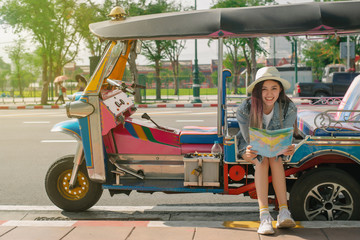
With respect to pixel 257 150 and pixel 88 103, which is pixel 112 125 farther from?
pixel 257 150

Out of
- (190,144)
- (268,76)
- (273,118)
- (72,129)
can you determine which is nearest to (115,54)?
(72,129)

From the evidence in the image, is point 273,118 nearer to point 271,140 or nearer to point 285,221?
point 271,140

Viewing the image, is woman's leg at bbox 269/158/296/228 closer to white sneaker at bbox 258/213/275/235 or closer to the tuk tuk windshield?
white sneaker at bbox 258/213/275/235

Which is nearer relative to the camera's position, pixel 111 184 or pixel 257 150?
pixel 257 150

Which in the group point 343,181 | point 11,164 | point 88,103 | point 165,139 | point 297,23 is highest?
point 297,23

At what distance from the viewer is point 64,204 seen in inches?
193

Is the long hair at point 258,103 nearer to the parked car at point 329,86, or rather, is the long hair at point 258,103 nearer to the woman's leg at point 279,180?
the woman's leg at point 279,180

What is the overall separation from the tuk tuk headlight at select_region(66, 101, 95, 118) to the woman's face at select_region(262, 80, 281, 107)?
1.74 meters

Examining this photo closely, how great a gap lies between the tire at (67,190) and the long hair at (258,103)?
1920 mm

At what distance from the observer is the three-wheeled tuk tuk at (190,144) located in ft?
13.3

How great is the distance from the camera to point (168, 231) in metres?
3.73

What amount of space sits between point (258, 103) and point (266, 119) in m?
0.17

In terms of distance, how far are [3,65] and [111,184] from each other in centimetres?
9659

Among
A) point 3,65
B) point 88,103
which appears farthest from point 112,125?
point 3,65
